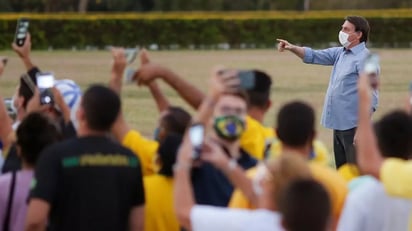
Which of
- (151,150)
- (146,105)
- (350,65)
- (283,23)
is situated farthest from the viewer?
(283,23)

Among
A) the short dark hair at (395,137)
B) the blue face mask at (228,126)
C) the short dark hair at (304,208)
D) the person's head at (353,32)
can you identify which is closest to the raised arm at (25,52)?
the blue face mask at (228,126)

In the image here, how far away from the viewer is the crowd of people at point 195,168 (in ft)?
16.4

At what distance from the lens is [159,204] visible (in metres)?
6.27

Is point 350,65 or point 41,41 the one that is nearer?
point 350,65

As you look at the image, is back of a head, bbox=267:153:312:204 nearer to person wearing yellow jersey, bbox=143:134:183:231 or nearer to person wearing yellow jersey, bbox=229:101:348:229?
person wearing yellow jersey, bbox=229:101:348:229

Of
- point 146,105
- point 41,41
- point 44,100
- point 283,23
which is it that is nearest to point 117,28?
point 41,41

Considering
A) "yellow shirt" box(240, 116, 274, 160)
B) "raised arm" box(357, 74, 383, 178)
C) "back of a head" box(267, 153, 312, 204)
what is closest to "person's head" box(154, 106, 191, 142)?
"yellow shirt" box(240, 116, 274, 160)

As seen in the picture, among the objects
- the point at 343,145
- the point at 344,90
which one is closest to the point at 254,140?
the point at 343,145

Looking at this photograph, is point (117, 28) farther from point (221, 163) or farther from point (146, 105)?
point (221, 163)

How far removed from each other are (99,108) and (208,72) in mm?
26186

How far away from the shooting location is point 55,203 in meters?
5.72

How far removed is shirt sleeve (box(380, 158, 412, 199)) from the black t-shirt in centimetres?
128

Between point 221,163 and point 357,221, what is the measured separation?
887 mm

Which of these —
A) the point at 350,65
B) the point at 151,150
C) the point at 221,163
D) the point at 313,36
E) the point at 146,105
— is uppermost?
the point at 221,163
